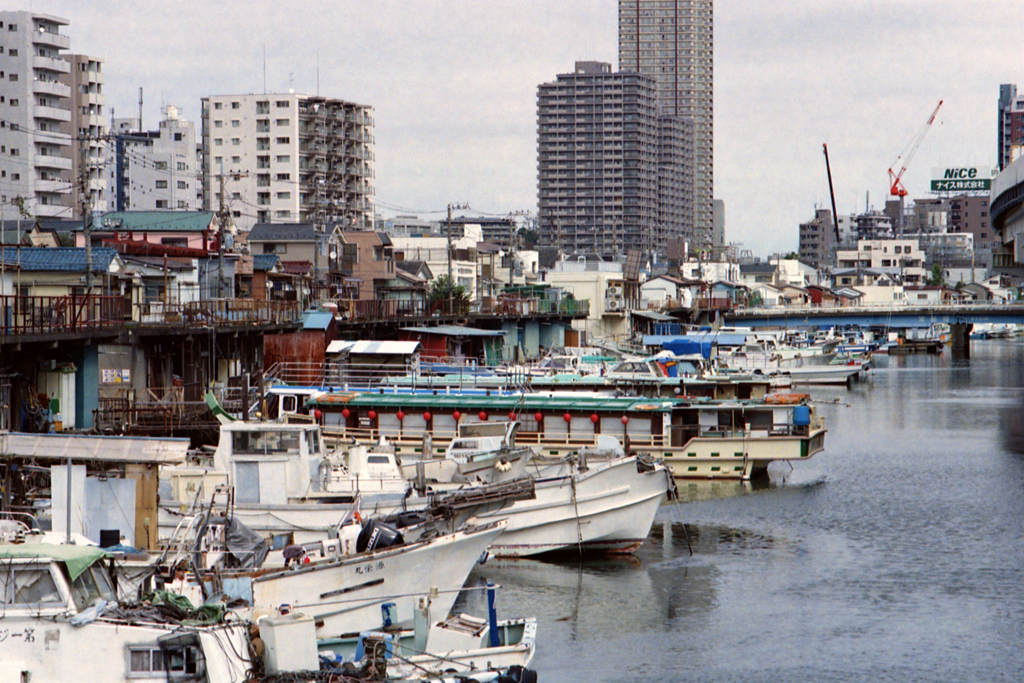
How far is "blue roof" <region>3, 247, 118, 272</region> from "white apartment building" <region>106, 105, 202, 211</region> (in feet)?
265

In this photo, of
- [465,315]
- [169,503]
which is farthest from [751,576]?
[465,315]

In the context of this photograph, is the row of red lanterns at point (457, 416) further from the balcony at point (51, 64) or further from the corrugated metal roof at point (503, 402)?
the balcony at point (51, 64)

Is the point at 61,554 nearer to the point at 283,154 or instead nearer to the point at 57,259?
the point at 57,259

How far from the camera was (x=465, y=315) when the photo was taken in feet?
284

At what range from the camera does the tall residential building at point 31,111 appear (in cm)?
9894

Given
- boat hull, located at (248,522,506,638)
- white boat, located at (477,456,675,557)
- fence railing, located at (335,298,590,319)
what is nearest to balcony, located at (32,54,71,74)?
fence railing, located at (335,298,590,319)

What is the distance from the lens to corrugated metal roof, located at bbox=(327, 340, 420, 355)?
58875 millimetres

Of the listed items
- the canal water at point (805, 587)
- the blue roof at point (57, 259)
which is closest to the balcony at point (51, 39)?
the blue roof at point (57, 259)

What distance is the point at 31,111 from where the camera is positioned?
100 metres

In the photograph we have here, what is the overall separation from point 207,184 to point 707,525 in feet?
329

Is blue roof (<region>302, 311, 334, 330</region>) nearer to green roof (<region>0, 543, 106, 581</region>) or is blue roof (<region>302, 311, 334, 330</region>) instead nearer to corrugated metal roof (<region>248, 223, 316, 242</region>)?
corrugated metal roof (<region>248, 223, 316, 242</region>)

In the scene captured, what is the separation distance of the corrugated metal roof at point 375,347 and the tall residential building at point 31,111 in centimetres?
4633

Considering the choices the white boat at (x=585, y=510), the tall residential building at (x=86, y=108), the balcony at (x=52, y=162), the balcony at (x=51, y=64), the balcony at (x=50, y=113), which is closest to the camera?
the white boat at (x=585, y=510)

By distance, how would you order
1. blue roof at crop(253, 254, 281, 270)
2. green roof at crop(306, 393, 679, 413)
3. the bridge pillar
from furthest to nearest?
the bridge pillar < blue roof at crop(253, 254, 281, 270) < green roof at crop(306, 393, 679, 413)
